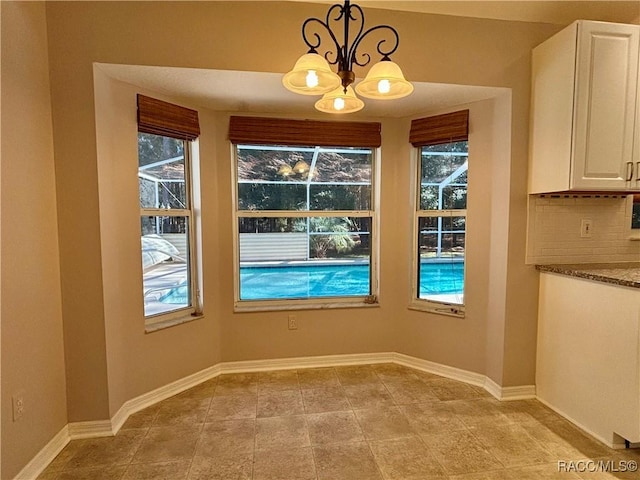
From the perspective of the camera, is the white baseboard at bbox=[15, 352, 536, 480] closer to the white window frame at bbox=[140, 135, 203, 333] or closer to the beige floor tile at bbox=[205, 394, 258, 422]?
the beige floor tile at bbox=[205, 394, 258, 422]

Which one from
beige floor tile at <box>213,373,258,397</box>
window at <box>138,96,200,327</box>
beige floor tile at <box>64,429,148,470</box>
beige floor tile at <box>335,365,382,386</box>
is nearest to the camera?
beige floor tile at <box>64,429,148,470</box>

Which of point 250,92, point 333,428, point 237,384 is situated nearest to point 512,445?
point 333,428

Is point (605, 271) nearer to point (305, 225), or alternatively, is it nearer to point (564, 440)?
point (564, 440)

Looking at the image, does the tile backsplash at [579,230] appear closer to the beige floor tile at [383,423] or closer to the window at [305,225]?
the window at [305,225]

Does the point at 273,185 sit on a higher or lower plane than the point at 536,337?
higher

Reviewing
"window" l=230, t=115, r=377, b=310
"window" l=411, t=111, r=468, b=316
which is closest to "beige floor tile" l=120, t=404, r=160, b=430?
"window" l=230, t=115, r=377, b=310

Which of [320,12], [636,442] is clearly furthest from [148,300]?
[636,442]

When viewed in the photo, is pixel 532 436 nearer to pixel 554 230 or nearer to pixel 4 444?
pixel 554 230

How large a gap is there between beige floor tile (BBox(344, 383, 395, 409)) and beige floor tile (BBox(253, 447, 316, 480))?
1.85ft

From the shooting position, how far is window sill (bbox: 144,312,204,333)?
232 cm

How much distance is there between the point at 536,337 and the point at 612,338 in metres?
0.56

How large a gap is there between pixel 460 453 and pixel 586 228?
5.66 ft

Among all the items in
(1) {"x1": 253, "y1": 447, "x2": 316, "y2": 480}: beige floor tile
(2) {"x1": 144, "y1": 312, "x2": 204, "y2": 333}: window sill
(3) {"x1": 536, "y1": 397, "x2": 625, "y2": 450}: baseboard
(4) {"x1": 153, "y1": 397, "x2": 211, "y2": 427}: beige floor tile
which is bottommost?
(4) {"x1": 153, "y1": 397, "x2": 211, "y2": 427}: beige floor tile

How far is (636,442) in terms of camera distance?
1745 millimetres
